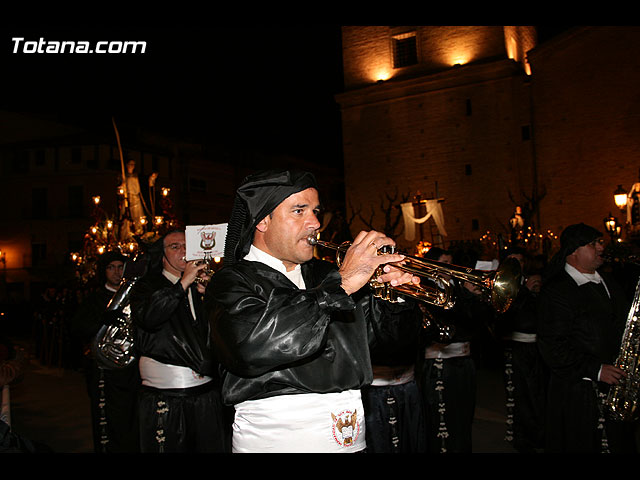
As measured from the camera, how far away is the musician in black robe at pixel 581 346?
485 centimetres

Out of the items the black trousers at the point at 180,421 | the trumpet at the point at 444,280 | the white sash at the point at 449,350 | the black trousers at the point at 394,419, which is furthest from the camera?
the white sash at the point at 449,350

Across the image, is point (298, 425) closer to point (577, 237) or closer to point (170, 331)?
point (170, 331)

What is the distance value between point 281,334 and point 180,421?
249 centimetres

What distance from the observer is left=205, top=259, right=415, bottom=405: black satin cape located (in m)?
2.52

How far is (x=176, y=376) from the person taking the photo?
4.67 meters

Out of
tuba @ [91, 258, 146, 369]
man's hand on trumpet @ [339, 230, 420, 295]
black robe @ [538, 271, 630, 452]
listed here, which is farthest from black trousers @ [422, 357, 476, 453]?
man's hand on trumpet @ [339, 230, 420, 295]

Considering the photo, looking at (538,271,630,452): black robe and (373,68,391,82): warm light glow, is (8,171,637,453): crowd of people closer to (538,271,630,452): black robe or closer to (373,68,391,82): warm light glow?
(538,271,630,452): black robe

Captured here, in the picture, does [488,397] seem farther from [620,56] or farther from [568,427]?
[620,56]

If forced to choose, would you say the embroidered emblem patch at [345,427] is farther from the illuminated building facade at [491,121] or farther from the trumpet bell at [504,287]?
the illuminated building facade at [491,121]

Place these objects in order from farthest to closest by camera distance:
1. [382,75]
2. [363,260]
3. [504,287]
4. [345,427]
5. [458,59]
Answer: [382,75] < [458,59] < [504,287] < [345,427] < [363,260]

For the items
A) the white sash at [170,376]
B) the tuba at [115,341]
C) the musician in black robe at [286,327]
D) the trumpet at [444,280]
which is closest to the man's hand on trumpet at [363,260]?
the musician in black robe at [286,327]

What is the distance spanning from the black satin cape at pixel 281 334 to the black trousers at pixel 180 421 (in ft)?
6.34

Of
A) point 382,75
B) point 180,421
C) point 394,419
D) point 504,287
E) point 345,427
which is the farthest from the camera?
point 382,75

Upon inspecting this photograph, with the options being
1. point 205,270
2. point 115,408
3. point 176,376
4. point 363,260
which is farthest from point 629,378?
point 115,408
